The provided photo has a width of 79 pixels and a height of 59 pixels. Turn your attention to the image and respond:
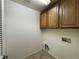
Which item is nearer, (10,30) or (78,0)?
(78,0)

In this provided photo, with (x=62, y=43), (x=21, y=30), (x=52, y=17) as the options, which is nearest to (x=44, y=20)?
(x=52, y=17)

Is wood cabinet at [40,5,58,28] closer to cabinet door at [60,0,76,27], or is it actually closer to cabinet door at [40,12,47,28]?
cabinet door at [40,12,47,28]

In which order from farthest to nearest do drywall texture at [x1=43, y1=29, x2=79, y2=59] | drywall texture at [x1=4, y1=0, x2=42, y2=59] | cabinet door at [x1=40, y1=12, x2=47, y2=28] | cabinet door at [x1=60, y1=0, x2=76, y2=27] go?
cabinet door at [x1=40, y1=12, x2=47, y2=28], drywall texture at [x1=4, y1=0, x2=42, y2=59], drywall texture at [x1=43, y1=29, x2=79, y2=59], cabinet door at [x1=60, y1=0, x2=76, y2=27]

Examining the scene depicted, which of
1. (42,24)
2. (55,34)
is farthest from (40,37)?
(55,34)

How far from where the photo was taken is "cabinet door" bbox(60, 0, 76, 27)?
65.3 inches

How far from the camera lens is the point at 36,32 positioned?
3.43m

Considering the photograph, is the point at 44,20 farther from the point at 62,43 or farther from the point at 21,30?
the point at 62,43

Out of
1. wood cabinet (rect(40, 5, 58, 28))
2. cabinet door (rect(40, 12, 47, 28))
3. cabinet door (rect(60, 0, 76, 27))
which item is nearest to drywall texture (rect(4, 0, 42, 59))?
cabinet door (rect(40, 12, 47, 28))

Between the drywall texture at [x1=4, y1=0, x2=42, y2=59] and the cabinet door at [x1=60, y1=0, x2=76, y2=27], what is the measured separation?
1311 mm

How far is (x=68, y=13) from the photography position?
1794 mm

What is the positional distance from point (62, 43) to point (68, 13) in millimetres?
1036

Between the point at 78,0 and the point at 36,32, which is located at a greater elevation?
the point at 78,0

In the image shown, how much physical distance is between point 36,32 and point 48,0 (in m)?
1.50

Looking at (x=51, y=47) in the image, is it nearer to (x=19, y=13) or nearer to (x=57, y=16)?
(x=57, y=16)
